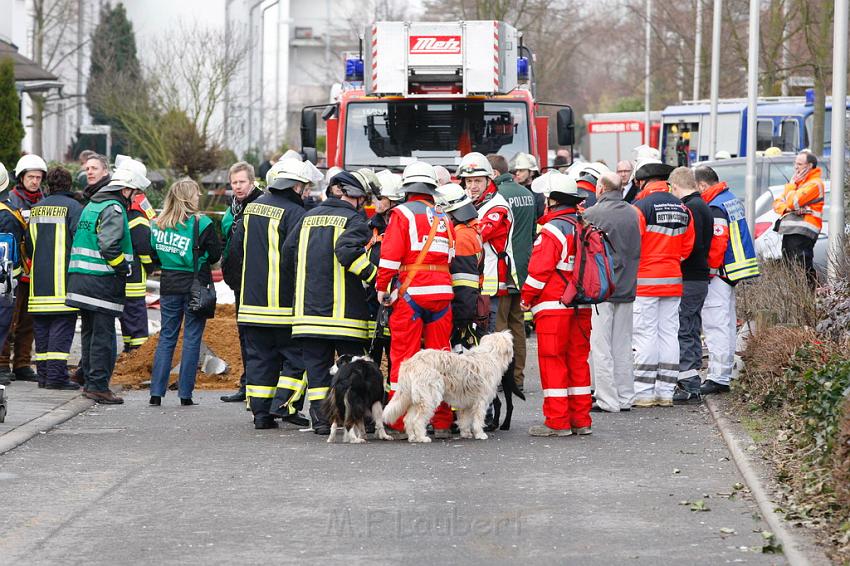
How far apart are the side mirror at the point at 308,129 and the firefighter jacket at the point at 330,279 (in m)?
8.07

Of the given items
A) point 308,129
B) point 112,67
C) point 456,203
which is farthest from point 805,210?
point 112,67

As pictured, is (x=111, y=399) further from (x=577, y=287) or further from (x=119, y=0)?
(x=119, y=0)

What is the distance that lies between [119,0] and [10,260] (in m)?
48.1

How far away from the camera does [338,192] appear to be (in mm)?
10320

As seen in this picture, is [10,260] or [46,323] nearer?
[10,260]

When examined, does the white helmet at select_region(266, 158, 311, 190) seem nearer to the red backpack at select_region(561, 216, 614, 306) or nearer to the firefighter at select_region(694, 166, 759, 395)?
the red backpack at select_region(561, 216, 614, 306)

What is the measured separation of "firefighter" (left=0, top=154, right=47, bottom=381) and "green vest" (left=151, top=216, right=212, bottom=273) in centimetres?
190

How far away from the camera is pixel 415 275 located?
9961 millimetres

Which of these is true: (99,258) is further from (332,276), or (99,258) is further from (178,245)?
(332,276)

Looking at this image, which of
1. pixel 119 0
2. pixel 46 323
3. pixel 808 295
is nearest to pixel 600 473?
pixel 808 295

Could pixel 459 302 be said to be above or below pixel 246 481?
above

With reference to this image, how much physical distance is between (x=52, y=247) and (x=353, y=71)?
7890mm

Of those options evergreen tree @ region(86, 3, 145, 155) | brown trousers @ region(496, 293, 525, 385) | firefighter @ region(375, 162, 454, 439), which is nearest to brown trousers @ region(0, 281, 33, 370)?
brown trousers @ region(496, 293, 525, 385)

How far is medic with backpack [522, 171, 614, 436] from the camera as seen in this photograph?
33.4 feet
